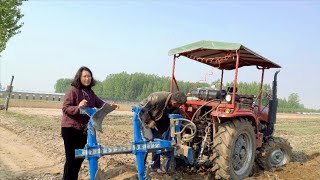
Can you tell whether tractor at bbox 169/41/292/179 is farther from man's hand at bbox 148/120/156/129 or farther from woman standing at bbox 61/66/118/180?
woman standing at bbox 61/66/118/180

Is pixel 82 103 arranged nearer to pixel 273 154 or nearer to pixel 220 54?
pixel 220 54

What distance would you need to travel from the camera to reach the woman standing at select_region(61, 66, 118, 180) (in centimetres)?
474

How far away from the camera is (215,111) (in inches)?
237

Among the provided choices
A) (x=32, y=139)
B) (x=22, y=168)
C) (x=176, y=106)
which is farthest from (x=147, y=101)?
(x=32, y=139)

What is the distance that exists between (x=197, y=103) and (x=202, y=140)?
0.71 metres

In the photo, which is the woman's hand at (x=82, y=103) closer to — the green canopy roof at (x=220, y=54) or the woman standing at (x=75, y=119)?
the woman standing at (x=75, y=119)

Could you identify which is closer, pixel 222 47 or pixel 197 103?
pixel 222 47

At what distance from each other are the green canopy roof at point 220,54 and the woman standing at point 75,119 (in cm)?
218

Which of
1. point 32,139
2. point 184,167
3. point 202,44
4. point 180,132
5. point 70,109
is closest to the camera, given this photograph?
point 70,109

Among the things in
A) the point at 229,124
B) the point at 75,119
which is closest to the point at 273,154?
the point at 229,124

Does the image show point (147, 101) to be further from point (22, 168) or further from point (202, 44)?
point (22, 168)

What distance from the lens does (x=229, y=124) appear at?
6.08 m

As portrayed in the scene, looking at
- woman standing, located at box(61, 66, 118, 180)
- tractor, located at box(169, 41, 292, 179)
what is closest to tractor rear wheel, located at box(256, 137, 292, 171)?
tractor, located at box(169, 41, 292, 179)

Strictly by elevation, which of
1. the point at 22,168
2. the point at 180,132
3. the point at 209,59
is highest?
the point at 209,59
